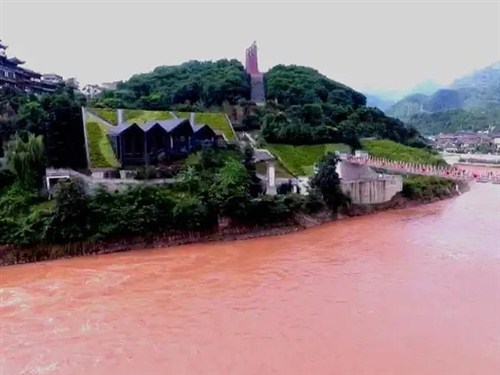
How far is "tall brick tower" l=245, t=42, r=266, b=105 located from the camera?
34.2 meters

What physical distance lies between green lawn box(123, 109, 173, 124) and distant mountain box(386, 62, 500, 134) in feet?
170

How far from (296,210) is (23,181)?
9.04m

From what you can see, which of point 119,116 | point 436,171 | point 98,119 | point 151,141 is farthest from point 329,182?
point 98,119

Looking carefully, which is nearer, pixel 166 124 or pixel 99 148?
pixel 99 148

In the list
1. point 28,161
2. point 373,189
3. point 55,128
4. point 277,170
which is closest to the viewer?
point 28,161

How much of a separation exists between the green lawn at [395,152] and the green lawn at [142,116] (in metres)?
10.7

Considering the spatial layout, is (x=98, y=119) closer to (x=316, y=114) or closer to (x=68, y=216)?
(x=68, y=216)

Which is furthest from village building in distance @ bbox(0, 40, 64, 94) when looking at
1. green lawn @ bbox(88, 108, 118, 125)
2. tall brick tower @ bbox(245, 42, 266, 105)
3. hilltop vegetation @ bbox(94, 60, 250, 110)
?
tall brick tower @ bbox(245, 42, 266, 105)

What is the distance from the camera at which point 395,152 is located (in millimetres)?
28422

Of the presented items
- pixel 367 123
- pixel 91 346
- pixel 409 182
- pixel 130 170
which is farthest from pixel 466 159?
pixel 91 346

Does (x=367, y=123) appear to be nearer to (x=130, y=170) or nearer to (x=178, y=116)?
(x=178, y=116)

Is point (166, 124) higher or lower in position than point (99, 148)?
higher

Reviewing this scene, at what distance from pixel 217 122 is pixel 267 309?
15482 mm

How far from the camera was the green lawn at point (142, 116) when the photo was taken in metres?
23.0
